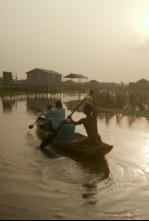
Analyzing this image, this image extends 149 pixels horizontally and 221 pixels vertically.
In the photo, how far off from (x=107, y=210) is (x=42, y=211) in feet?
3.80

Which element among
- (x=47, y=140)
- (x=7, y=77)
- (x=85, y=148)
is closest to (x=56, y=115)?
(x=47, y=140)

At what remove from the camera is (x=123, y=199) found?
5875 millimetres

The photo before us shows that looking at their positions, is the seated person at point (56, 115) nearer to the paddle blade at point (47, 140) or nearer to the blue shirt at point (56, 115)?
the blue shirt at point (56, 115)

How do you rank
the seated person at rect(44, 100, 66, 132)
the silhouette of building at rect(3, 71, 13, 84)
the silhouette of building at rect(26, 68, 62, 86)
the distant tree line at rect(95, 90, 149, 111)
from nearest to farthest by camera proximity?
the seated person at rect(44, 100, 66, 132)
the distant tree line at rect(95, 90, 149, 111)
the silhouette of building at rect(26, 68, 62, 86)
the silhouette of building at rect(3, 71, 13, 84)

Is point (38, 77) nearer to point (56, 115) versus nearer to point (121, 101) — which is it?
point (121, 101)

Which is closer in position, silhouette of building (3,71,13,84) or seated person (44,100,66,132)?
seated person (44,100,66,132)

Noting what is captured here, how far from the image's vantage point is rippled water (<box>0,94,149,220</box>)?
207 inches

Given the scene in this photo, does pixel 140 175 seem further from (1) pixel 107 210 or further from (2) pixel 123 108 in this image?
(2) pixel 123 108

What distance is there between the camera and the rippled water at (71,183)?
527cm

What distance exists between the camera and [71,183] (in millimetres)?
6750

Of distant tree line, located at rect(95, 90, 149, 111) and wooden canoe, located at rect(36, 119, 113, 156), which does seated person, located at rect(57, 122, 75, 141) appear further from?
distant tree line, located at rect(95, 90, 149, 111)

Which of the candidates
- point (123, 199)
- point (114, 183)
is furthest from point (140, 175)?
point (123, 199)

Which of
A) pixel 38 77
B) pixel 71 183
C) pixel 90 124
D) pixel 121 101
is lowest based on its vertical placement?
pixel 71 183

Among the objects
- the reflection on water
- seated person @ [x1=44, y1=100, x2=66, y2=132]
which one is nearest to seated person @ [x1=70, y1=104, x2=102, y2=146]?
seated person @ [x1=44, y1=100, x2=66, y2=132]
